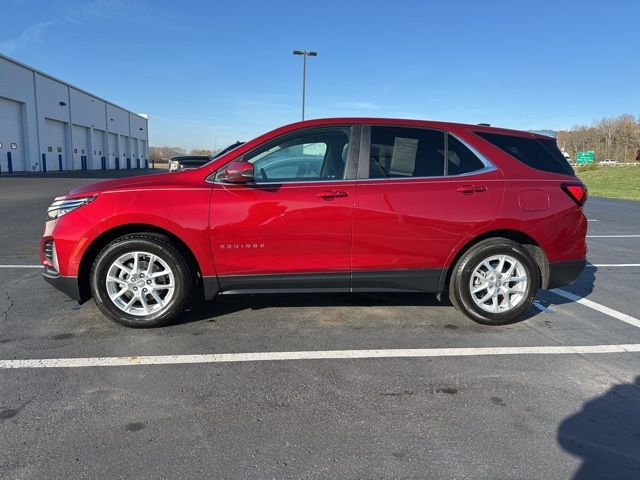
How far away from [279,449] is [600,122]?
112532 millimetres

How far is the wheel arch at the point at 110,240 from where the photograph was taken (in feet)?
13.3

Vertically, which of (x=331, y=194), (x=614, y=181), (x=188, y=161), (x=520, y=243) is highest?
(x=188, y=161)

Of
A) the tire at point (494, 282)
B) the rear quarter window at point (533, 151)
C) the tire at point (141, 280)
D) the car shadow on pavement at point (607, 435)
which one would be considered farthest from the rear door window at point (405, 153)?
the car shadow on pavement at point (607, 435)

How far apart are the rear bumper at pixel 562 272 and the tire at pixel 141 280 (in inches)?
132

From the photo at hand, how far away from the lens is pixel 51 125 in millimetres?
43812

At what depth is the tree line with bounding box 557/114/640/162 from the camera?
8138cm

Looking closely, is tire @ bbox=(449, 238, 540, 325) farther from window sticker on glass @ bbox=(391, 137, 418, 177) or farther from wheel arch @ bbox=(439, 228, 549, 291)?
window sticker on glass @ bbox=(391, 137, 418, 177)

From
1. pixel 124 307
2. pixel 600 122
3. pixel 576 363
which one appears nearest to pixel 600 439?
pixel 576 363

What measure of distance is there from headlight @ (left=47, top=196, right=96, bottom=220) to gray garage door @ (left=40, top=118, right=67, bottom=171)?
44.4 metres

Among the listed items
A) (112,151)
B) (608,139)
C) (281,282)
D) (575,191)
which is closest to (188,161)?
(281,282)

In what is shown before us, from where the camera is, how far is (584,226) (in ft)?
14.9

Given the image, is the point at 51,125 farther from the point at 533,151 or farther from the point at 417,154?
the point at 533,151

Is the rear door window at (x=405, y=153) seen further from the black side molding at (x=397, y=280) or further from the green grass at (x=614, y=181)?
the green grass at (x=614, y=181)

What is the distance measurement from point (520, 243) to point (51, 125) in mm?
48879
